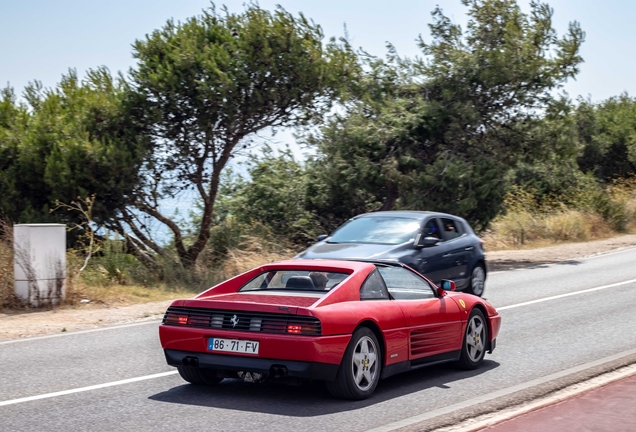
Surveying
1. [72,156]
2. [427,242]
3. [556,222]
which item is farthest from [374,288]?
[556,222]

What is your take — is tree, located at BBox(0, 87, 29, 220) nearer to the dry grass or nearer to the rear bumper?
the rear bumper

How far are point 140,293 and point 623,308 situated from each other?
332 inches

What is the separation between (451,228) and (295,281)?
25.8 ft

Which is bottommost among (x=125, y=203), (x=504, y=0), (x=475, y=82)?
(x=125, y=203)

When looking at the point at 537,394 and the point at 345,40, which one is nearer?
the point at 537,394

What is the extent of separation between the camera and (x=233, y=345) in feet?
24.0

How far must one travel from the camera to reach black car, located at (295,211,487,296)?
44.6 ft

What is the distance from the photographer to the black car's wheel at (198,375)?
800 centimetres

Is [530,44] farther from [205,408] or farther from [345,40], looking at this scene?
[205,408]

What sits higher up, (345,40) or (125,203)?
(345,40)

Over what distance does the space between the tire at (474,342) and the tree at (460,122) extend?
1334 cm

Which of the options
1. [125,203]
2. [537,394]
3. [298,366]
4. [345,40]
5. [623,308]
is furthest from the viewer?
[345,40]

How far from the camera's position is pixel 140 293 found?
15.9 meters

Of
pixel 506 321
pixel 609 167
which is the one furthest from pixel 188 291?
pixel 609 167
